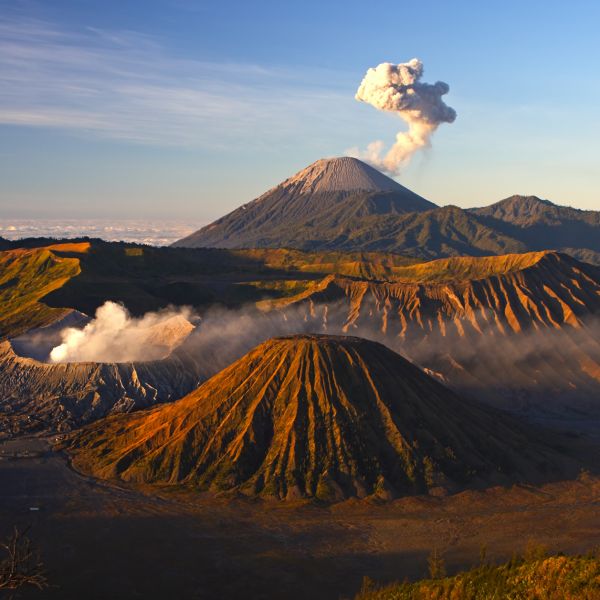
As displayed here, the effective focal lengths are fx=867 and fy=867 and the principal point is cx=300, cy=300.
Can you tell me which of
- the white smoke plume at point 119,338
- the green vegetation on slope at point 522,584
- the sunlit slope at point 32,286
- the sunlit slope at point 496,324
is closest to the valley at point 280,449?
the white smoke plume at point 119,338

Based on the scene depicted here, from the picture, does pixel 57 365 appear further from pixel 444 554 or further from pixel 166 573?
pixel 444 554

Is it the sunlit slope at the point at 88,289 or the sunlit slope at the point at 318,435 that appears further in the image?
the sunlit slope at the point at 88,289

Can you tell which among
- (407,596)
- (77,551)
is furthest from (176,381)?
(407,596)

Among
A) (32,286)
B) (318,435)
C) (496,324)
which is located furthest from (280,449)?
(32,286)

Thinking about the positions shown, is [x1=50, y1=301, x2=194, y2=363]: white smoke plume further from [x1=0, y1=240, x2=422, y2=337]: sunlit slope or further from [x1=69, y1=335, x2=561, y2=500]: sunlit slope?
[x1=69, y1=335, x2=561, y2=500]: sunlit slope

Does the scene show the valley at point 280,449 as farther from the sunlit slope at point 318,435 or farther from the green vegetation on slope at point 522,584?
the green vegetation on slope at point 522,584

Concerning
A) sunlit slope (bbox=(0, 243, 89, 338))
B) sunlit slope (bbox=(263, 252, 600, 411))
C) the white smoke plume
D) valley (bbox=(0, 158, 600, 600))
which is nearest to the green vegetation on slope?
valley (bbox=(0, 158, 600, 600))
